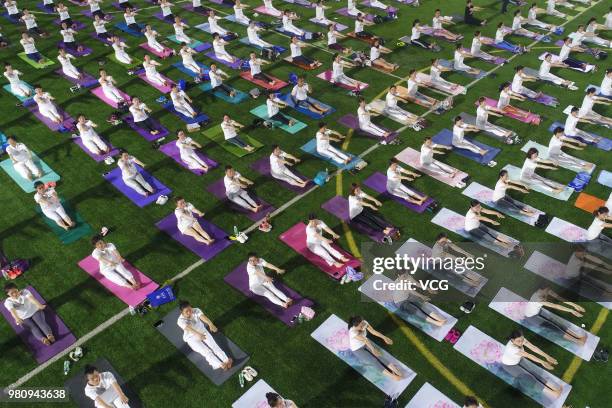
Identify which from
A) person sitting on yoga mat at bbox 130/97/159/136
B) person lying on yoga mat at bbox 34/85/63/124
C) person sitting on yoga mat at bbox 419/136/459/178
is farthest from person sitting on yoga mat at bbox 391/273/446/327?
person lying on yoga mat at bbox 34/85/63/124

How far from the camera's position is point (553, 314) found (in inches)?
576

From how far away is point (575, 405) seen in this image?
1259 cm

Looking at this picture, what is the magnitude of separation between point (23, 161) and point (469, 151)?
70.5 ft

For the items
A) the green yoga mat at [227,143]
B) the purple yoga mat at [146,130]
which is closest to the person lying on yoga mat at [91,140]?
the purple yoga mat at [146,130]

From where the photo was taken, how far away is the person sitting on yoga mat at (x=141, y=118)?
77.2 feet

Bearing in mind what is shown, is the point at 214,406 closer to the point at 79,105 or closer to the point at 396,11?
the point at 79,105

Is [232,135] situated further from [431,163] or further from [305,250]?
[431,163]

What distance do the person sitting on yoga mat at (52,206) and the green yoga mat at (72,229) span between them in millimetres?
192

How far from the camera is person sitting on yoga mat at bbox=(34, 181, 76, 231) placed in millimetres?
18031

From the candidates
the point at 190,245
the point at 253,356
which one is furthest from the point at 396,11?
the point at 253,356

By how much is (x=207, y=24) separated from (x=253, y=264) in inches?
1056

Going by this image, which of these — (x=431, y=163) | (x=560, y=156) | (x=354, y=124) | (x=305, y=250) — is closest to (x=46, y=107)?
(x=354, y=124)

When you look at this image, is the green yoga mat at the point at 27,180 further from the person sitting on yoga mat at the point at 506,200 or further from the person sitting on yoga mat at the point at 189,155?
the person sitting on yoga mat at the point at 506,200

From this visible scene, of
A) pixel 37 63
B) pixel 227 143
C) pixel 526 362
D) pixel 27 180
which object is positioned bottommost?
pixel 27 180
